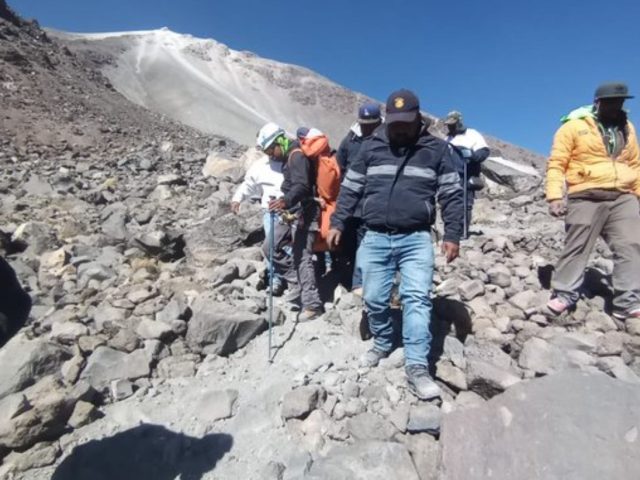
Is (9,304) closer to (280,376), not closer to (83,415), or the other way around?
(83,415)

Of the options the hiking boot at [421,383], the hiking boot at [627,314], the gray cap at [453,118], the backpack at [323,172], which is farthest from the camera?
the gray cap at [453,118]

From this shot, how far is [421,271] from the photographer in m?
3.85

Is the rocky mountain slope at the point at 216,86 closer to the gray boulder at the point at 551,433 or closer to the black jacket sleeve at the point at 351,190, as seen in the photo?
the black jacket sleeve at the point at 351,190

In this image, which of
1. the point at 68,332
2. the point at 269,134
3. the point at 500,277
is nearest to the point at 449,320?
the point at 500,277

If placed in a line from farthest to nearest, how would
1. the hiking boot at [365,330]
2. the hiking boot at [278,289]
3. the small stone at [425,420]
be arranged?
the hiking boot at [278,289]
the hiking boot at [365,330]
the small stone at [425,420]

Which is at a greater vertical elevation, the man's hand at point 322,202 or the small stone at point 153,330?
the man's hand at point 322,202

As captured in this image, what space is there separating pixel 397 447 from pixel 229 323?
7.11ft

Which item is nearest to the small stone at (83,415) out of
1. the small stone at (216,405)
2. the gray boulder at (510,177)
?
the small stone at (216,405)

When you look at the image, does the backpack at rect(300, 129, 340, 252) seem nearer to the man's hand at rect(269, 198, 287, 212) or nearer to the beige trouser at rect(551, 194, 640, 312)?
the man's hand at rect(269, 198, 287, 212)

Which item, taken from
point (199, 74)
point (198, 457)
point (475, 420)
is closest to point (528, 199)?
point (475, 420)

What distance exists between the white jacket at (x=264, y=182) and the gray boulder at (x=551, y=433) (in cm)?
302

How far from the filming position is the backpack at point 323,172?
4.92 meters

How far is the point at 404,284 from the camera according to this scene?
3.89 meters

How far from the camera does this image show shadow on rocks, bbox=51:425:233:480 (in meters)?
3.40
